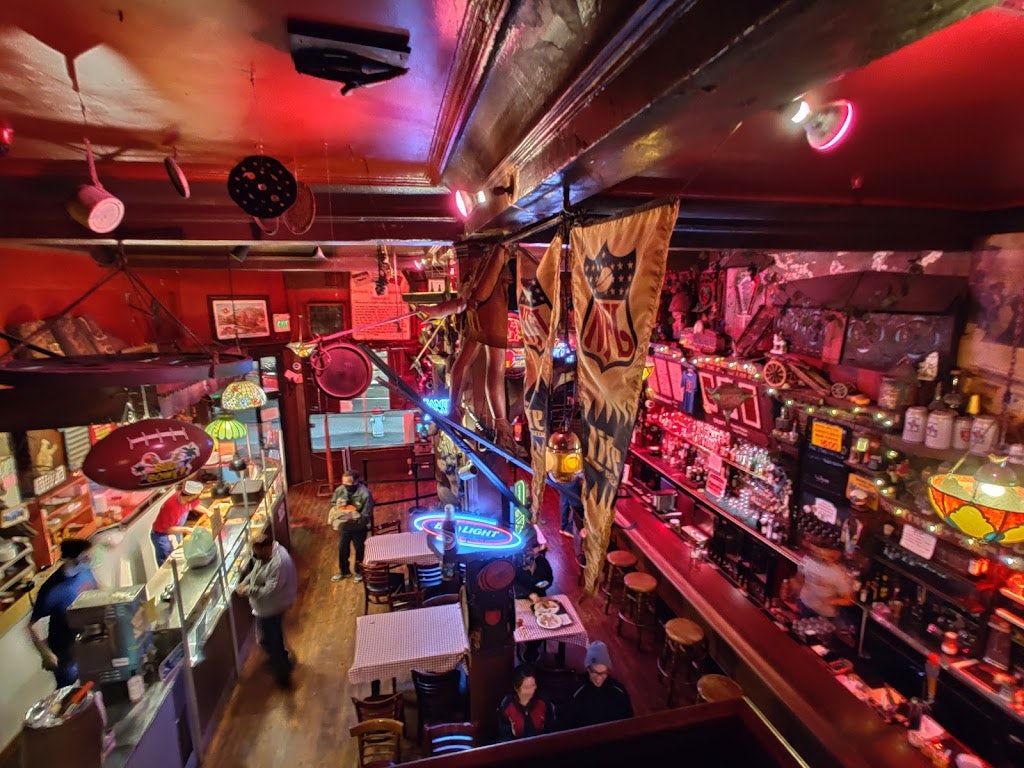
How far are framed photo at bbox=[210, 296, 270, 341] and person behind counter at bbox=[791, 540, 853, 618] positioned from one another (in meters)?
10.7

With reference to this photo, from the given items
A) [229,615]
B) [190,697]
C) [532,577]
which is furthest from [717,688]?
[229,615]

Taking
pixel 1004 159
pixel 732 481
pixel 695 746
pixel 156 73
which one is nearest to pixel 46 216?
pixel 156 73

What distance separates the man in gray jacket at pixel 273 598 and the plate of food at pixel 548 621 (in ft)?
10.1

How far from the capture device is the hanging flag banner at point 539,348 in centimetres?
271

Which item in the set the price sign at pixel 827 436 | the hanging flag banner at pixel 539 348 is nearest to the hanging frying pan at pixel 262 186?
the hanging flag banner at pixel 539 348

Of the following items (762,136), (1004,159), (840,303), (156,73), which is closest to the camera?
(156,73)

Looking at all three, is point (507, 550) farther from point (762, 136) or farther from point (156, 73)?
point (156, 73)

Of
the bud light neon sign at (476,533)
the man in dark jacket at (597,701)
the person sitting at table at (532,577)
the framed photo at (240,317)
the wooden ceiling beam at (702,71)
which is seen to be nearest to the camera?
the wooden ceiling beam at (702,71)

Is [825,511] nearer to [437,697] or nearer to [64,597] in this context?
[437,697]

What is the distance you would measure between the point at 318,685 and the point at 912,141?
7725 millimetres

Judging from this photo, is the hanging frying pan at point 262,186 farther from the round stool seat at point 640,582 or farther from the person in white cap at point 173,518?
the round stool seat at point 640,582

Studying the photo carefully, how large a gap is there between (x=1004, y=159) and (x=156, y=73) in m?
4.86

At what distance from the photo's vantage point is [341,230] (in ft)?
16.1

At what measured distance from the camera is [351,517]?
8.24 m
